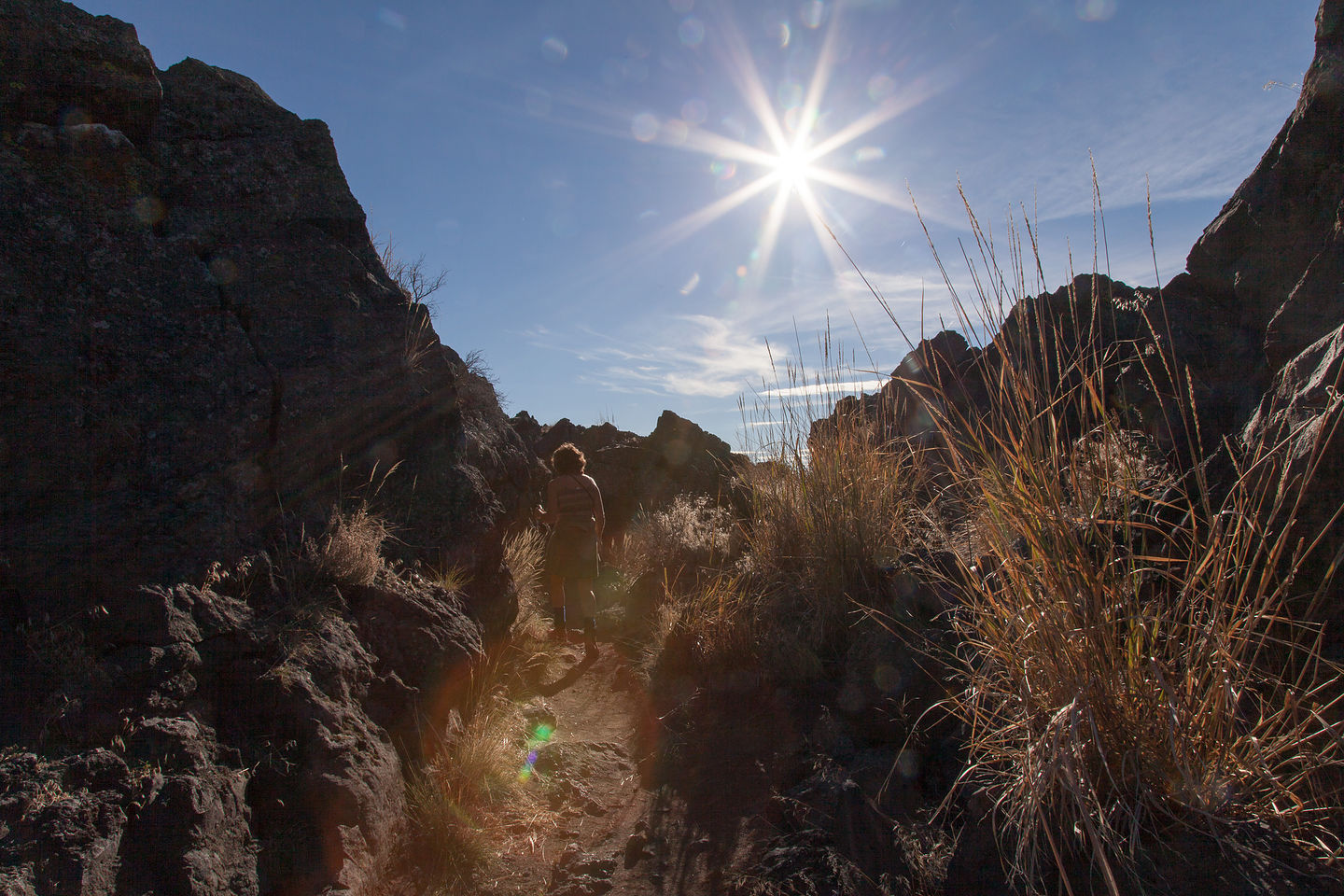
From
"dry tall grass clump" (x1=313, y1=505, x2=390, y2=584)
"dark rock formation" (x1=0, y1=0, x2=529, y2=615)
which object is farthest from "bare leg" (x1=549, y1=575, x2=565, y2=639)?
"dry tall grass clump" (x1=313, y1=505, x2=390, y2=584)

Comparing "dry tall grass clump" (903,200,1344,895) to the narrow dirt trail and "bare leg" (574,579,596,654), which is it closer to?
the narrow dirt trail

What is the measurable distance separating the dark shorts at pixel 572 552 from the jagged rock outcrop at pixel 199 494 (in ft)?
4.30

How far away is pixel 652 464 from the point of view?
1165 cm

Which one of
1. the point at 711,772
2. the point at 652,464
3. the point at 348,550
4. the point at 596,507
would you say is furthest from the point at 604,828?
the point at 652,464

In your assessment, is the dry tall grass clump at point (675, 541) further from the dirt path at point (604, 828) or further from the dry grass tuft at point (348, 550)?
the dry grass tuft at point (348, 550)

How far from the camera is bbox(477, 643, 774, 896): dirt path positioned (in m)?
3.01

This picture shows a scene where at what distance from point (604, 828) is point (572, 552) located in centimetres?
287

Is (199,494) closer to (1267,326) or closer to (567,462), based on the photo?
(567,462)

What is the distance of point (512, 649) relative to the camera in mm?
5496

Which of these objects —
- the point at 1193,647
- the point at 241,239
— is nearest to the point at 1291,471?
the point at 1193,647

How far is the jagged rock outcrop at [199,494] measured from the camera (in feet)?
7.04

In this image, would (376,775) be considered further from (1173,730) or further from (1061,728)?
(1173,730)

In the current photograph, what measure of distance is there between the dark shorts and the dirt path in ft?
4.27

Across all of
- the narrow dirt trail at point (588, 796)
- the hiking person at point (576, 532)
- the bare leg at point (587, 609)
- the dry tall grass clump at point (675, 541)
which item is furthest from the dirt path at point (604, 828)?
the dry tall grass clump at point (675, 541)
